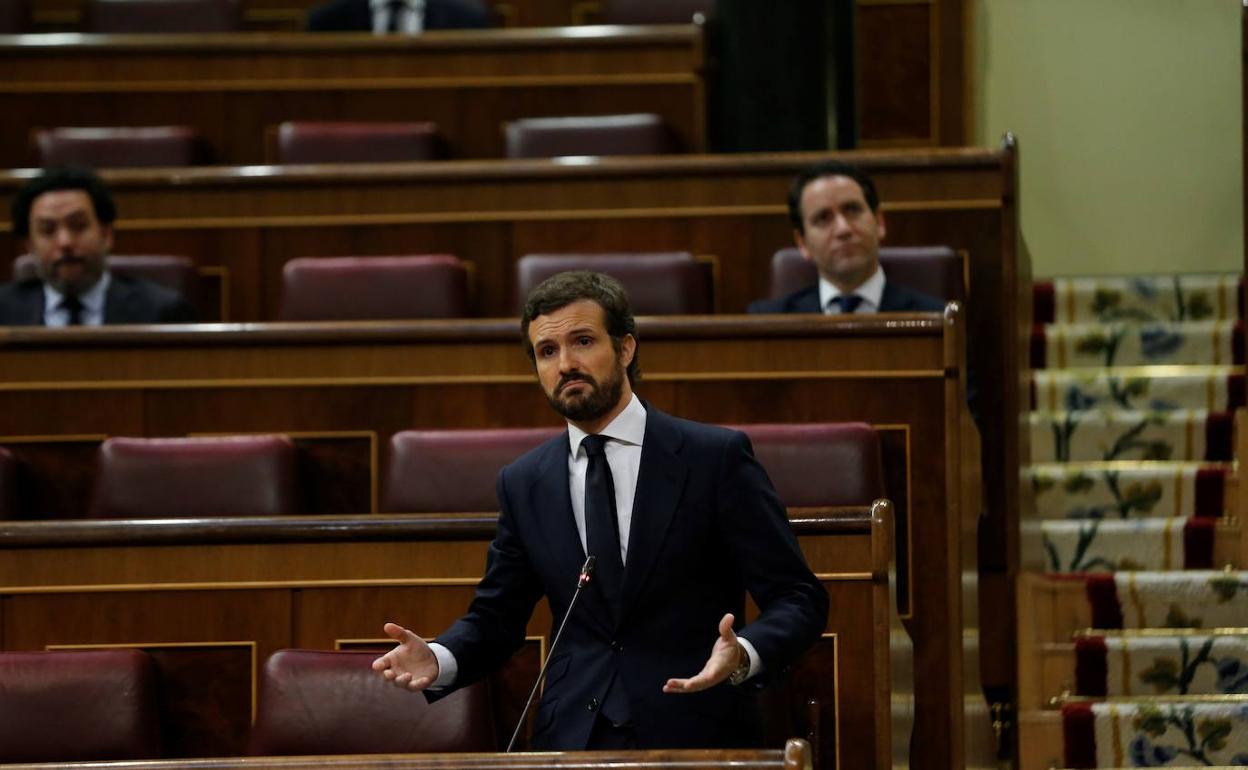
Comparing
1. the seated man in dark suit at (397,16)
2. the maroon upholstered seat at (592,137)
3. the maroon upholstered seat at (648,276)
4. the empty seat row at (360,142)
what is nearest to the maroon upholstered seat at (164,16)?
the seated man in dark suit at (397,16)

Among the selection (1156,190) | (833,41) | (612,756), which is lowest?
(612,756)

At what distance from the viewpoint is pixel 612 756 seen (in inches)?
24.8

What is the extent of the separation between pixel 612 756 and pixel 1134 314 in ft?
3.37

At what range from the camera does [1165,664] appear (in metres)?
1.14

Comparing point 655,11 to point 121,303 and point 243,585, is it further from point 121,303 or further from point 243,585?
point 243,585

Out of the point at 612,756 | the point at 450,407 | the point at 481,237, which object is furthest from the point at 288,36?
the point at 612,756

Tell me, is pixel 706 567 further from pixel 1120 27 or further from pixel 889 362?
pixel 1120 27

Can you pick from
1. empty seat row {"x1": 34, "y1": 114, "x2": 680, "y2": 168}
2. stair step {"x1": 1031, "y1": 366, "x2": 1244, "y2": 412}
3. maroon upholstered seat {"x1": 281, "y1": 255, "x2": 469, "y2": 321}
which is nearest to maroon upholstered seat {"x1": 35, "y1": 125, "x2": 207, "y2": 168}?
empty seat row {"x1": 34, "y1": 114, "x2": 680, "y2": 168}

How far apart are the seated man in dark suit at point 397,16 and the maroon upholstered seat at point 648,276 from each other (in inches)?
21.7

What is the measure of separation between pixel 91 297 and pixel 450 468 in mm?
437

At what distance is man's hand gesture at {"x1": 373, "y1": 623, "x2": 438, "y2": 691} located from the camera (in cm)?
75

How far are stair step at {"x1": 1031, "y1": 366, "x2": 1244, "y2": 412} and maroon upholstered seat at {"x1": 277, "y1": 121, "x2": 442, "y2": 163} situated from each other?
22.5 inches

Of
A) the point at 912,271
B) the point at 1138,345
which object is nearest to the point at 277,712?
the point at 912,271

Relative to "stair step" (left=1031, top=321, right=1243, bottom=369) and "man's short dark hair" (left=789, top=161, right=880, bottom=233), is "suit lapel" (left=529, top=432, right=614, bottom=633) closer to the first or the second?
"man's short dark hair" (left=789, top=161, right=880, bottom=233)
